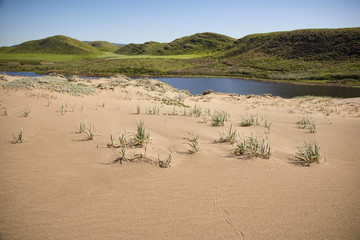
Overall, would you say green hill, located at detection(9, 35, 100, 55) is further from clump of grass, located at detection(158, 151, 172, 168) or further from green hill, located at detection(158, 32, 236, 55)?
clump of grass, located at detection(158, 151, 172, 168)

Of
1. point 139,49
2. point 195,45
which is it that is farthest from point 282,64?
point 139,49

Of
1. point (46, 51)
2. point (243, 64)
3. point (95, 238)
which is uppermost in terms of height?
point (46, 51)

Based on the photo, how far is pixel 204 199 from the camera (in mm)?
2260

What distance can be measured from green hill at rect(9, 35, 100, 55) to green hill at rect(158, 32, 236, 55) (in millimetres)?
44719

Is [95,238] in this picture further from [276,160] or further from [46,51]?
[46,51]

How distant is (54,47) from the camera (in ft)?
354

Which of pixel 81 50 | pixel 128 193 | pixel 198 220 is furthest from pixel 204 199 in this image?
pixel 81 50

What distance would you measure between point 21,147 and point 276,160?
4.60 metres

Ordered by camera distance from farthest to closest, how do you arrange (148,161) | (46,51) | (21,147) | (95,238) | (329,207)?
(46,51) < (21,147) < (148,161) < (329,207) < (95,238)

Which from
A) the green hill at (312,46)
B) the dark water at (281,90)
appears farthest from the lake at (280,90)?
the green hill at (312,46)

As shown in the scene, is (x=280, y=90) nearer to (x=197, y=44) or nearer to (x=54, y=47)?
(x=197, y=44)

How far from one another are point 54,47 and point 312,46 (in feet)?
392

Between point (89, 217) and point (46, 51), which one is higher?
point (46, 51)

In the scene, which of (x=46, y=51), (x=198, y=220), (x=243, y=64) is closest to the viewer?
(x=198, y=220)
